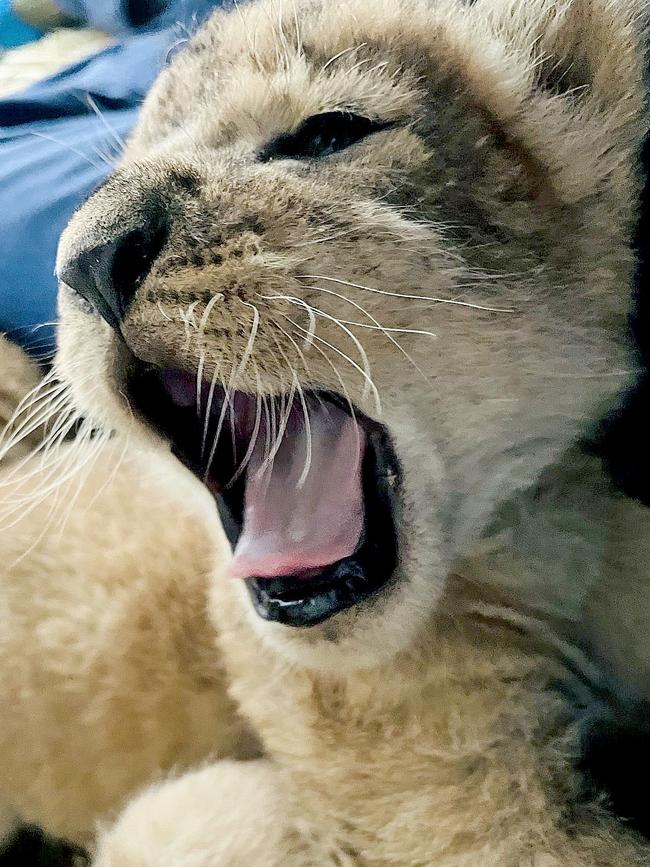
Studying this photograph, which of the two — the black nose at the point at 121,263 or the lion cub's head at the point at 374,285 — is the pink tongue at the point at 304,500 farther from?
the black nose at the point at 121,263

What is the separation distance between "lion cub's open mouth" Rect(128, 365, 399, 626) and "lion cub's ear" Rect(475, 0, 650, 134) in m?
0.34

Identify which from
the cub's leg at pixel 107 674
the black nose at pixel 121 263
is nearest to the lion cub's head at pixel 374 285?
the black nose at pixel 121 263

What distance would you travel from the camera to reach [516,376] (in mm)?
698

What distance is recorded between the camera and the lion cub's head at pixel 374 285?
0.63m

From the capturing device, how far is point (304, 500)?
76cm

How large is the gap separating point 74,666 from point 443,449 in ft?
1.69

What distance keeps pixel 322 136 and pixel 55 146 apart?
86 centimetres

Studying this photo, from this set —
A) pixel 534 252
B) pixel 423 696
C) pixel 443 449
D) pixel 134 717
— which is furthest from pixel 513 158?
pixel 134 717

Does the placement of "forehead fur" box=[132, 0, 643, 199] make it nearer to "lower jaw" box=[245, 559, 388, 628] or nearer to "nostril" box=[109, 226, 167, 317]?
"nostril" box=[109, 226, 167, 317]

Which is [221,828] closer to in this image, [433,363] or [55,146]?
[433,363]

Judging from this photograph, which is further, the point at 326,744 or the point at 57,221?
the point at 57,221

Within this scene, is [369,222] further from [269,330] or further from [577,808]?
[577,808]

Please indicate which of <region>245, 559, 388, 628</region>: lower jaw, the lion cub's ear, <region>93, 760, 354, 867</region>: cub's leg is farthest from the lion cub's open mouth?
the lion cub's ear

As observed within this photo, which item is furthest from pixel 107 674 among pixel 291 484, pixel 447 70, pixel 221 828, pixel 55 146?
pixel 55 146
